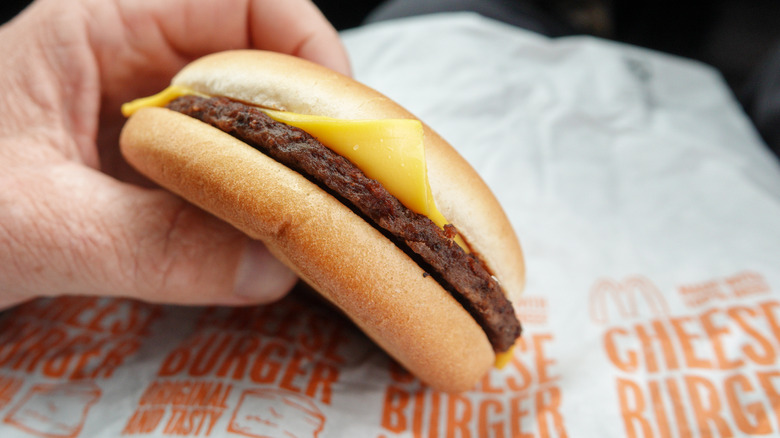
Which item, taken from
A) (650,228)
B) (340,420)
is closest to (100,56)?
(340,420)

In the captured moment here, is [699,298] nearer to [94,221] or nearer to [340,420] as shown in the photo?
[340,420]

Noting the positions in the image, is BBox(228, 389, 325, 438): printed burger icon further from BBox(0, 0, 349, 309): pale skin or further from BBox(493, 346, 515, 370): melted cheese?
BBox(493, 346, 515, 370): melted cheese

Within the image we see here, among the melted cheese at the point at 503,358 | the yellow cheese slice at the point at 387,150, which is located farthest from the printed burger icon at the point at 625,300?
the yellow cheese slice at the point at 387,150

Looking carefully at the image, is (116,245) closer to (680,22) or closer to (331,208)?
(331,208)

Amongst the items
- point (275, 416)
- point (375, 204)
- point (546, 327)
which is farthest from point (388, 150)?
point (546, 327)

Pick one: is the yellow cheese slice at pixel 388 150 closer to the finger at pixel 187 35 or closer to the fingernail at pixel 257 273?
the fingernail at pixel 257 273

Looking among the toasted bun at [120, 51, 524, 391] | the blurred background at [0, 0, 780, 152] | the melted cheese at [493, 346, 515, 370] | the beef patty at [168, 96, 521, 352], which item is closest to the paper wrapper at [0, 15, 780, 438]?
the melted cheese at [493, 346, 515, 370]
